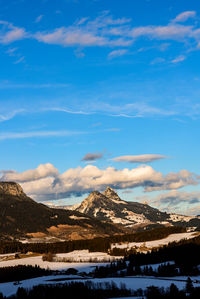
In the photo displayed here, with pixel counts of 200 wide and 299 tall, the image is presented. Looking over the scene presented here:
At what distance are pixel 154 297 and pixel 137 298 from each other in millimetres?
8422

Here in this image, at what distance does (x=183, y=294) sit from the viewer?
195 meters

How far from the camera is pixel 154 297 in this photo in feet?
646

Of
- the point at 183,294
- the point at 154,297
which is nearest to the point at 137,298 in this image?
the point at 154,297

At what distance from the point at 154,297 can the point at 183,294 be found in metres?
13.7

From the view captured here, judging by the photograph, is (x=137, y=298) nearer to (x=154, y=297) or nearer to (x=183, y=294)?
(x=154, y=297)

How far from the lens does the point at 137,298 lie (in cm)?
19962

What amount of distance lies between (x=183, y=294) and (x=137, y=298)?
22006 mm
